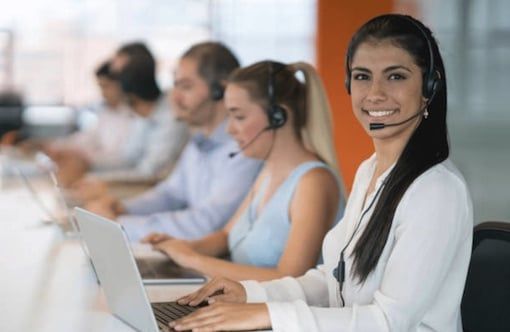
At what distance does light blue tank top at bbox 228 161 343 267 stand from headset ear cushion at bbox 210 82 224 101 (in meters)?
1.14

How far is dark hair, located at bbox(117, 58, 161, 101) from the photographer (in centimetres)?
576

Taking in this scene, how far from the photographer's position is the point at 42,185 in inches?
192

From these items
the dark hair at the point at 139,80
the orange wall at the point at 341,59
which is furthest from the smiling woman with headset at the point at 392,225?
the dark hair at the point at 139,80

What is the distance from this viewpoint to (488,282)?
6.53ft

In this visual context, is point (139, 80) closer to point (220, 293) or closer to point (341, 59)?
point (341, 59)

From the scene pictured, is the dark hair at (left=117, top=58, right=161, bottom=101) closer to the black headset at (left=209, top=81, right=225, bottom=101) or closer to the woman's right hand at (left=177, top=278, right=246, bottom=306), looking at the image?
the black headset at (left=209, top=81, right=225, bottom=101)

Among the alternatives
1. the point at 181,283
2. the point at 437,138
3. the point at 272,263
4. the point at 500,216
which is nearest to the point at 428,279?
the point at 437,138

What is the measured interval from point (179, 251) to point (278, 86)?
0.56 m

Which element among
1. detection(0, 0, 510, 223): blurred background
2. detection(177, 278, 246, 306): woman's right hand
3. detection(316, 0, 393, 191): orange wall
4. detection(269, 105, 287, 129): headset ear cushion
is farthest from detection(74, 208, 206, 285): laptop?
detection(316, 0, 393, 191): orange wall

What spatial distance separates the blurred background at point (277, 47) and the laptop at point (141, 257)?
1.61m

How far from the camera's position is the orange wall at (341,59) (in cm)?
556

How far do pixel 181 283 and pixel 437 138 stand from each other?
95cm

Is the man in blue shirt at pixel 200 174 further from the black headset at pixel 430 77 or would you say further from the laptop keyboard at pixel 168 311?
the black headset at pixel 430 77

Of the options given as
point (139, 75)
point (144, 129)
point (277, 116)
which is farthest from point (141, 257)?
point (139, 75)
